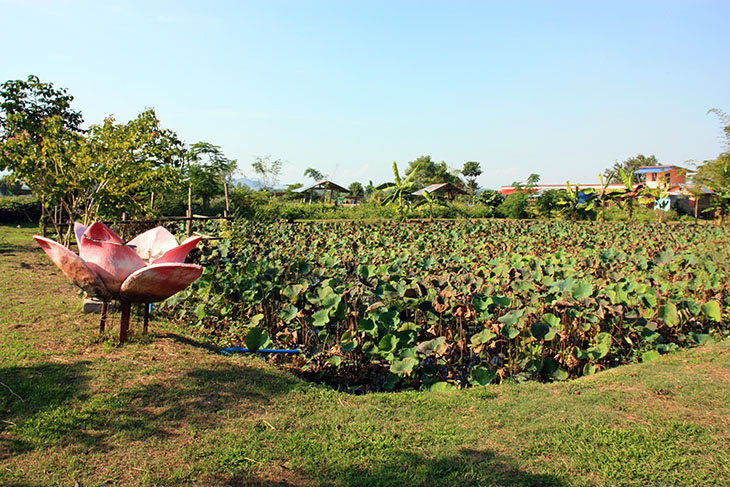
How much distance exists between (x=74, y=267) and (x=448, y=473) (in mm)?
2610

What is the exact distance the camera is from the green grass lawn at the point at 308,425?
A: 2355mm

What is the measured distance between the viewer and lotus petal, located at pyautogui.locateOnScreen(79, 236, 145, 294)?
3.34 m

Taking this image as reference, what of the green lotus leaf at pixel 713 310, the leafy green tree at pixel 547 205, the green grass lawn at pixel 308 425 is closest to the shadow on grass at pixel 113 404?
the green grass lawn at pixel 308 425

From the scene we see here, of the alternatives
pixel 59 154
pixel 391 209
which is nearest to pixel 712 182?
pixel 391 209

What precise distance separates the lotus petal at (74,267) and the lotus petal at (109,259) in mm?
51

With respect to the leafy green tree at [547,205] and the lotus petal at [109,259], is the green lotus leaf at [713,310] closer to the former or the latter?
the lotus petal at [109,259]

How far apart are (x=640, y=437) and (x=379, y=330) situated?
1.92 metres

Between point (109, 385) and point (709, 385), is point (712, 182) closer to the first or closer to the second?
point (709, 385)

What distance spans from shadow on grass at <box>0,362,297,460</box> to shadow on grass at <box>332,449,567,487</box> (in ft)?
2.88

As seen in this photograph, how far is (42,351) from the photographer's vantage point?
3498mm

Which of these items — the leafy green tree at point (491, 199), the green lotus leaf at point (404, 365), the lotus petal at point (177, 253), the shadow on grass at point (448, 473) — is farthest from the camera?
the leafy green tree at point (491, 199)

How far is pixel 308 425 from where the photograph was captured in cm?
286

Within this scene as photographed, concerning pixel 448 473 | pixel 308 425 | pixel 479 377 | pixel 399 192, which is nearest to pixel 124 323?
pixel 308 425

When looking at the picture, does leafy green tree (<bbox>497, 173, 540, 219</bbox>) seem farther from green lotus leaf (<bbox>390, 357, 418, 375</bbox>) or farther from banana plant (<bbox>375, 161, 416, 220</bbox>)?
green lotus leaf (<bbox>390, 357, 418, 375</bbox>)
